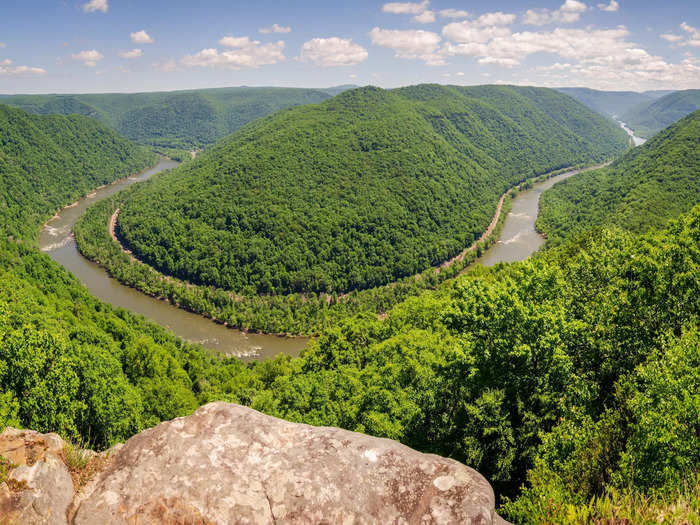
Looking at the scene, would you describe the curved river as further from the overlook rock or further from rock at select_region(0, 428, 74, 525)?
rock at select_region(0, 428, 74, 525)

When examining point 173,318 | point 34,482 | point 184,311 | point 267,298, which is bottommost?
point 173,318

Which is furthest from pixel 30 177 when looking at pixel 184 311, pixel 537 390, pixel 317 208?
pixel 537 390

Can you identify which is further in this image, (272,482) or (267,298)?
(267,298)

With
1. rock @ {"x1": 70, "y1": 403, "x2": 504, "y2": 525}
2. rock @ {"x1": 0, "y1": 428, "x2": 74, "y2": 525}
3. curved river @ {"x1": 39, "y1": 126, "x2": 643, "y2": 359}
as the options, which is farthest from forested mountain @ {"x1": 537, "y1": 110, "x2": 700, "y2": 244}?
rock @ {"x1": 0, "y1": 428, "x2": 74, "y2": 525}

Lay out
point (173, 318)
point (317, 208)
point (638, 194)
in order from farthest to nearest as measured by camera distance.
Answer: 1. point (317, 208)
2. point (638, 194)
3. point (173, 318)

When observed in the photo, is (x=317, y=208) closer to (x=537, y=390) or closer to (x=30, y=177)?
(x=537, y=390)

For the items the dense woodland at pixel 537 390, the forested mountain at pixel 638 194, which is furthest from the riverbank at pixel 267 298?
the dense woodland at pixel 537 390
